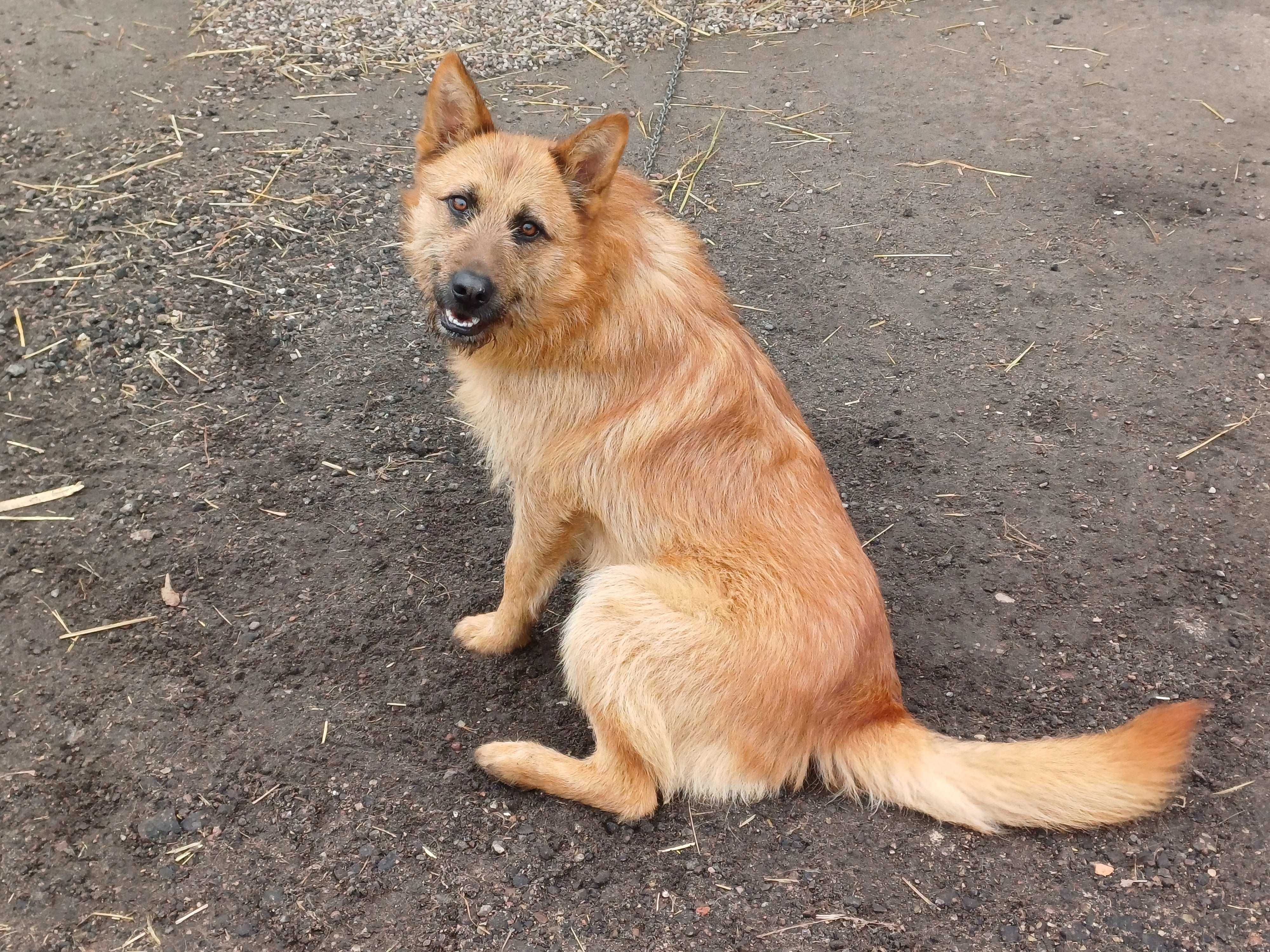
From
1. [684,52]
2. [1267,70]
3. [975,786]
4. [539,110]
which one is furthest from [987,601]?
[1267,70]

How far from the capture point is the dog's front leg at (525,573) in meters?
3.89

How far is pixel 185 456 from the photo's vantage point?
16.3ft

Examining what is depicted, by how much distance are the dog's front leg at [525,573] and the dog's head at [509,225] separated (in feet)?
2.51

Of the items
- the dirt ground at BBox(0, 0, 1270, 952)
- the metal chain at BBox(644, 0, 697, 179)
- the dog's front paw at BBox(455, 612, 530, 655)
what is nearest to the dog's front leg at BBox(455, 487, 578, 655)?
the dog's front paw at BBox(455, 612, 530, 655)

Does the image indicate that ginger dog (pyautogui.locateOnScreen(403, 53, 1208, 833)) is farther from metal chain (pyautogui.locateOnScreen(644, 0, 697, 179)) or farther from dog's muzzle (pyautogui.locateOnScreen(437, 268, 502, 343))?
metal chain (pyautogui.locateOnScreen(644, 0, 697, 179))

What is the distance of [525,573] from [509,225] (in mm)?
1546

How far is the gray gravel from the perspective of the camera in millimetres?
8242

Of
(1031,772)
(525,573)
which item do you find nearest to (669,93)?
(525,573)

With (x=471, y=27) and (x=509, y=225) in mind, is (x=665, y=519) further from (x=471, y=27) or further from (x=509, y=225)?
(x=471, y=27)

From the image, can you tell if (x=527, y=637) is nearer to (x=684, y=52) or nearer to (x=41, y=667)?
(x=41, y=667)

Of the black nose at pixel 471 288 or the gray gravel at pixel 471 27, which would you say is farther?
the gray gravel at pixel 471 27

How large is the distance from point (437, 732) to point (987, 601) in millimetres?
2816

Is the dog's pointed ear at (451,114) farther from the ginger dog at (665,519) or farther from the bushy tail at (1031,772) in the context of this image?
the bushy tail at (1031,772)

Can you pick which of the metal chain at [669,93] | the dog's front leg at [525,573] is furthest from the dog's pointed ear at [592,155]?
the metal chain at [669,93]
